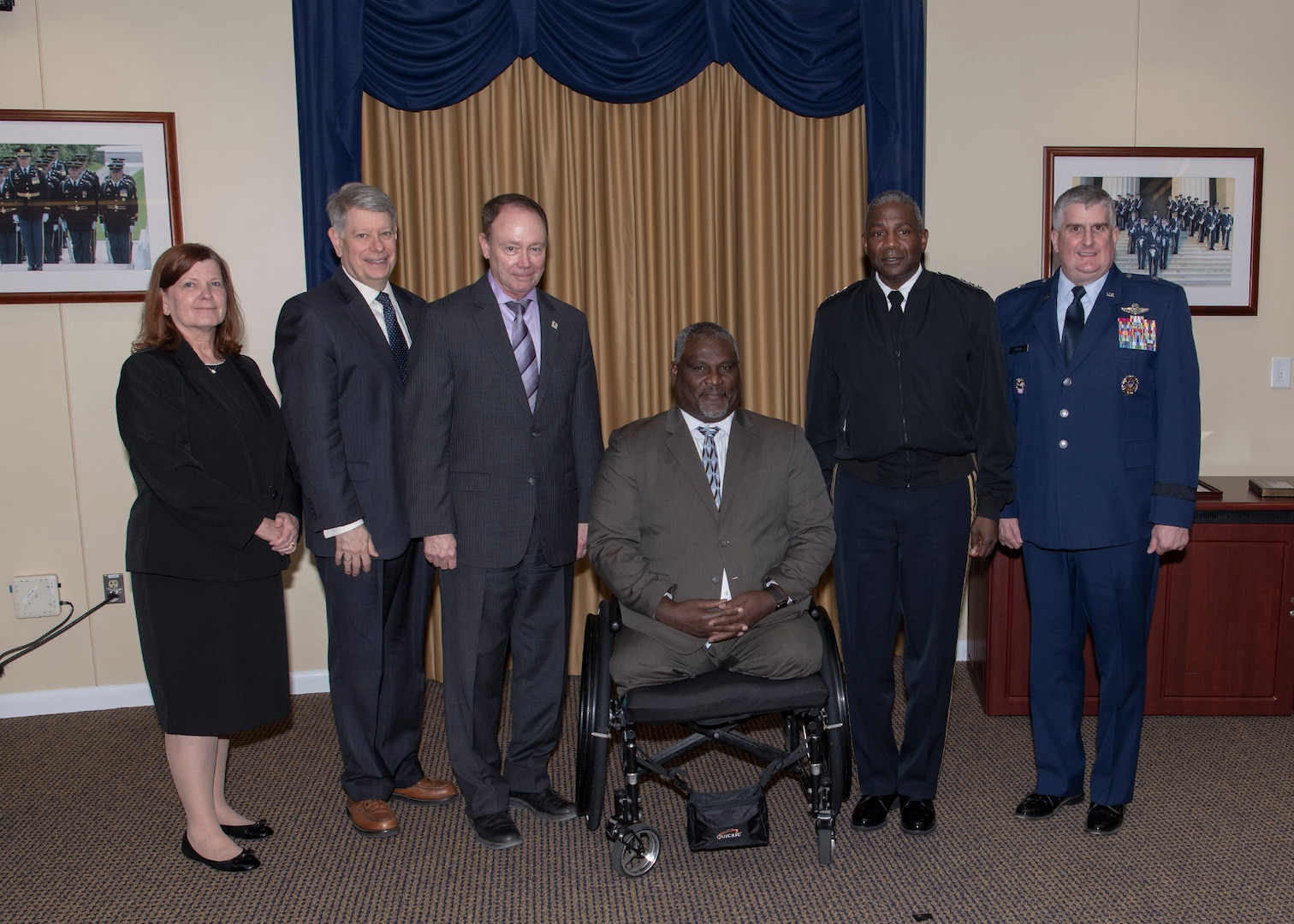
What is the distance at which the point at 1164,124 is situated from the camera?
4211 mm

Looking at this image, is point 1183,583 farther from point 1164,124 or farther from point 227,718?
point 227,718

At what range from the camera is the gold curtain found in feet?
13.2

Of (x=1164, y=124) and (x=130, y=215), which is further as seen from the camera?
(x=1164, y=124)

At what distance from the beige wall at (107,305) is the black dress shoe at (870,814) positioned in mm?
2726

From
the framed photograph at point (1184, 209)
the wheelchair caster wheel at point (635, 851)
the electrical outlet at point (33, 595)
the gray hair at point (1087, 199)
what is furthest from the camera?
the framed photograph at point (1184, 209)

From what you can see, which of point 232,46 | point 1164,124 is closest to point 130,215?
point 232,46

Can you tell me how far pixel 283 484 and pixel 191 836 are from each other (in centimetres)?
102

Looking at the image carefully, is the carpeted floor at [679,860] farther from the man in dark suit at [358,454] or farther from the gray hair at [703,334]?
the gray hair at [703,334]

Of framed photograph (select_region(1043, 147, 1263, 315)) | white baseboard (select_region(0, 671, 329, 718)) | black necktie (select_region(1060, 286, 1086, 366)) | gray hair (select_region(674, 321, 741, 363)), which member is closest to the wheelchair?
gray hair (select_region(674, 321, 741, 363))

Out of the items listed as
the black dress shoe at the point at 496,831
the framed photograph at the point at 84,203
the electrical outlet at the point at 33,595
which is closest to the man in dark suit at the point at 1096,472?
the black dress shoe at the point at 496,831

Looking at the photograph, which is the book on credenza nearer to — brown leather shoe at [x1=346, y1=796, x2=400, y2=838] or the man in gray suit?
the man in gray suit

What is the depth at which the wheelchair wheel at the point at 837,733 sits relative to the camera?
2.73 m

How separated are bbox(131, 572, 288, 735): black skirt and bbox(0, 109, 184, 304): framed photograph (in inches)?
64.7

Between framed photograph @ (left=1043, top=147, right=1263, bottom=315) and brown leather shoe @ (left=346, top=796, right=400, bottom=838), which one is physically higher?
framed photograph @ (left=1043, top=147, right=1263, bottom=315)
